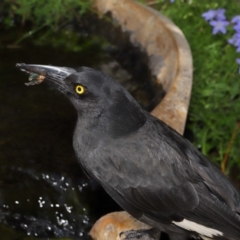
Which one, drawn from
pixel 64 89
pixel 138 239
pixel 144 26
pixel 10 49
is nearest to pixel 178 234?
pixel 138 239

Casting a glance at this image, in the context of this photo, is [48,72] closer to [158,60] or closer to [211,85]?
[158,60]

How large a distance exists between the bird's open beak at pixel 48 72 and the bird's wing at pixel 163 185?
335mm

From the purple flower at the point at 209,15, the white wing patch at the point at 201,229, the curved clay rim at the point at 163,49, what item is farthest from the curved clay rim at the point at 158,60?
the purple flower at the point at 209,15

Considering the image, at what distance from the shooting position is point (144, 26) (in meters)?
3.89

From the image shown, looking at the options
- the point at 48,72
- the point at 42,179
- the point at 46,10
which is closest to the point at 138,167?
the point at 48,72

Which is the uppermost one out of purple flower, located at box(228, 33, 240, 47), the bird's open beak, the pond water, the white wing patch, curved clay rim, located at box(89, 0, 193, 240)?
purple flower, located at box(228, 33, 240, 47)

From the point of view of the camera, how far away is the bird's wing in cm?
266

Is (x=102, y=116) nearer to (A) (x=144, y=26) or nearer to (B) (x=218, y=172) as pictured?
(B) (x=218, y=172)

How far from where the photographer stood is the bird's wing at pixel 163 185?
2656 mm

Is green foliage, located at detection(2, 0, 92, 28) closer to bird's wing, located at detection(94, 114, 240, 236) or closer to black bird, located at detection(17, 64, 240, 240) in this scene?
black bird, located at detection(17, 64, 240, 240)

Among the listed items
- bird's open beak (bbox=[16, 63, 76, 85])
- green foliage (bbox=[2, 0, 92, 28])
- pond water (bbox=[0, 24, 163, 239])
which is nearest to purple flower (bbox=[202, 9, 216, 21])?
green foliage (bbox=[2, 0, 92, 28])

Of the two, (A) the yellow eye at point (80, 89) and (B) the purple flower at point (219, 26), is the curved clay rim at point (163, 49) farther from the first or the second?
(A) the yellow eye at point (80, 89)

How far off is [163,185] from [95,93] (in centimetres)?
44

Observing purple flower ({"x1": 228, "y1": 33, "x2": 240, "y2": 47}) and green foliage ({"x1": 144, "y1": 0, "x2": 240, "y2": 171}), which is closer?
green foliage ({"x1": 144, "y1": 0, "x2": 240, "y2": 171})
